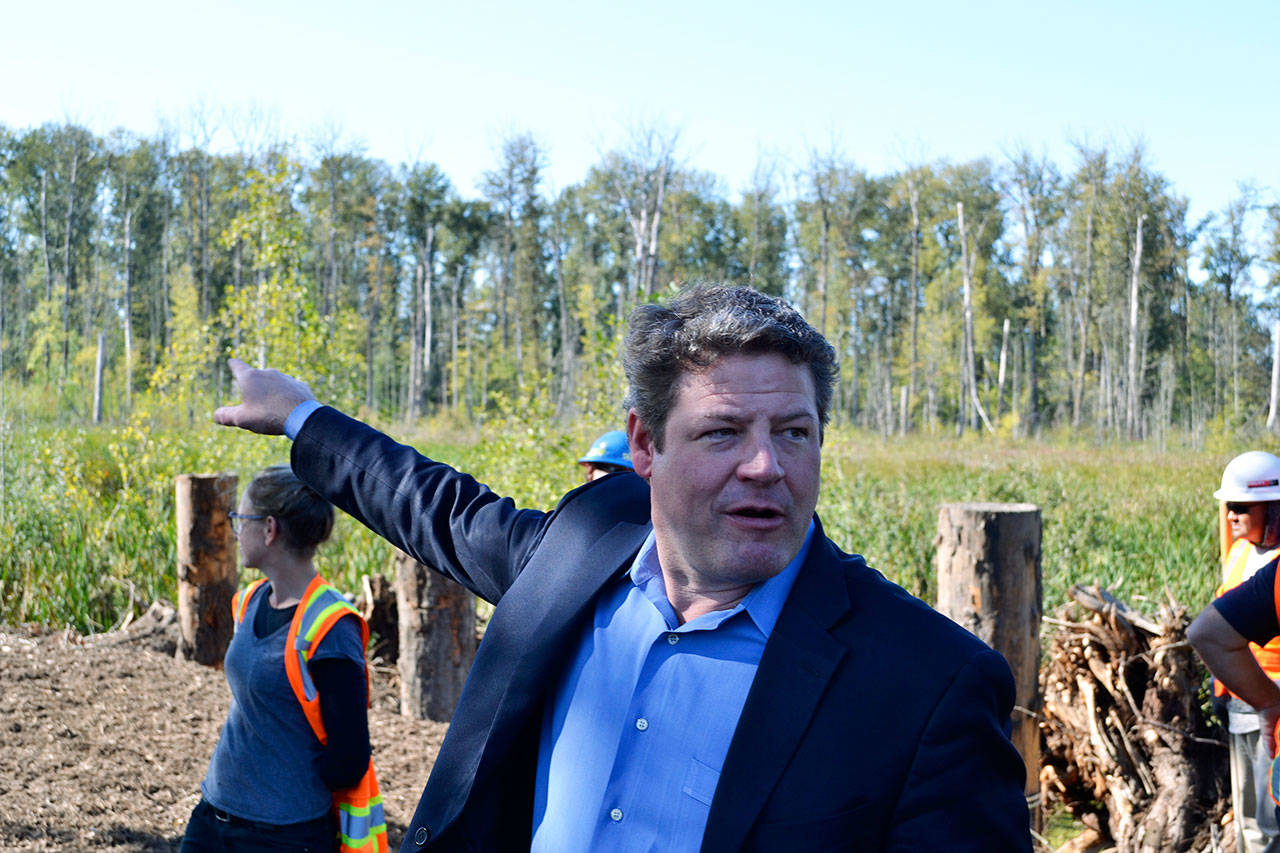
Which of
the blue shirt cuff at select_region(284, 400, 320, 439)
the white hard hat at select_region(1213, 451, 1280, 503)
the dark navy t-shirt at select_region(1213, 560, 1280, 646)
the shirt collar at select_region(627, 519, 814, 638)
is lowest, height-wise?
the dark navy t-shirt at select_region(1213, 560, 1280, 646)

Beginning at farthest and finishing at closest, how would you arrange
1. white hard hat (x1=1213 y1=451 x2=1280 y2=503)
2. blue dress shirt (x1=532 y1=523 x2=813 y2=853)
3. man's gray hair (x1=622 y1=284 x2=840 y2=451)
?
white hard hat (x1=1213 y1=451 x2=1280 y2=503)
man's gray hair (x1=622 y1=284 x2=840 y2=451)
blue dress shirt (x1=532 y1=523 x2=813 y2=853)

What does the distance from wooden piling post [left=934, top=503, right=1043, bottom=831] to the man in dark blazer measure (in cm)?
321

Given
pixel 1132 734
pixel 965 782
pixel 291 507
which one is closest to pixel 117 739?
pixel 291 507

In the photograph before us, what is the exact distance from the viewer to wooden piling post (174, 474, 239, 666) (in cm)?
739

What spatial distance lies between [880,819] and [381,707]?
613 centimetres

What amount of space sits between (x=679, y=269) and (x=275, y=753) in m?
46.5

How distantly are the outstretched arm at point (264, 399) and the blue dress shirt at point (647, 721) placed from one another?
110 centimetres

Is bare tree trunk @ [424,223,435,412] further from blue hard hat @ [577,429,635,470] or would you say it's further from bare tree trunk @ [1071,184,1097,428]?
blue hard hat @ [577,429,635,470]

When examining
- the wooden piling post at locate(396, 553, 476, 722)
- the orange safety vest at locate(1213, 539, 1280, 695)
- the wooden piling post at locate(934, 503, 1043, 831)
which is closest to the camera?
the orange safety vest at locate(1213, 539, 1280, 695)

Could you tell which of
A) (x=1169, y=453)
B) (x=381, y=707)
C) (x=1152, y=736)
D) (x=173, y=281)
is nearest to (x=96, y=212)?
(x=173, y=281)

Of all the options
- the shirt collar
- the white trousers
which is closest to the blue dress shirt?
the shirt collar

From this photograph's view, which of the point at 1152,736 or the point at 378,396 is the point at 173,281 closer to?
the point at 378,396

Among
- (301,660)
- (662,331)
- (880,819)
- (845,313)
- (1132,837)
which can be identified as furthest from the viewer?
(845,313)

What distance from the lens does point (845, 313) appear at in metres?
52.1
